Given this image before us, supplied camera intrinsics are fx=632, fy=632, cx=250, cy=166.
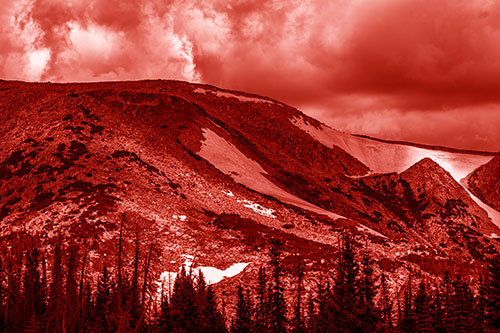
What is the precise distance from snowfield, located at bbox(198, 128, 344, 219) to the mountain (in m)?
0.55

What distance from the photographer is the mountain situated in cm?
9581

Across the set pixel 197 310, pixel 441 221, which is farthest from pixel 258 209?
pixel 441 221

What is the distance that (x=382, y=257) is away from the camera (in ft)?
336

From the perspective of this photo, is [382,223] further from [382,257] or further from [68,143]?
[68,143]

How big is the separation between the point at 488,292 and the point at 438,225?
125256 millimetres

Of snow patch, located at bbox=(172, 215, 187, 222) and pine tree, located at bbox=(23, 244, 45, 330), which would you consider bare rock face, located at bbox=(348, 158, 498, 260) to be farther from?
pine tree, located at bbox=(23, 244, 45, 330)

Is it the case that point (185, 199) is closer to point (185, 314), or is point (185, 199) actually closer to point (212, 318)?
point (212, 318)

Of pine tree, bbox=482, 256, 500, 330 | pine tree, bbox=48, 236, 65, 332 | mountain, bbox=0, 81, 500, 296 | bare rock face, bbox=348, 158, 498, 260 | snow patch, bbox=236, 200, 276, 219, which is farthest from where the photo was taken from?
bare rock face, bbox=348, 158, 498, 260

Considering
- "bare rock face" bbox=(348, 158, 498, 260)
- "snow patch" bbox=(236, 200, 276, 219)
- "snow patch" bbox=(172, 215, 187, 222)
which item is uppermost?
"bare rock face" bbox=(348, 158, 498, 260)

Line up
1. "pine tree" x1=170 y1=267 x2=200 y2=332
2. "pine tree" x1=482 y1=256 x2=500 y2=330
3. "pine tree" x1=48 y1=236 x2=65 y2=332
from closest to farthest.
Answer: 1. "pine tree" x1=48 y1=236 x2=65 y2=332
2. "pine tree" x1=482 y1=256 x2=500 y2=330
3. "pine tree" x1=170 y1=267 x2=200 y2=332

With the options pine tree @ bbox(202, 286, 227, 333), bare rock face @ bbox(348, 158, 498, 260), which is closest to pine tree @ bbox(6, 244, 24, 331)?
pine tree @ bbox(202, 286, 227, 333)

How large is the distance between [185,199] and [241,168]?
36.7 metres

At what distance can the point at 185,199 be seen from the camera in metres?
116

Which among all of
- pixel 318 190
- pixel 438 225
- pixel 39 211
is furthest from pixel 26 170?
pixel 438 225
